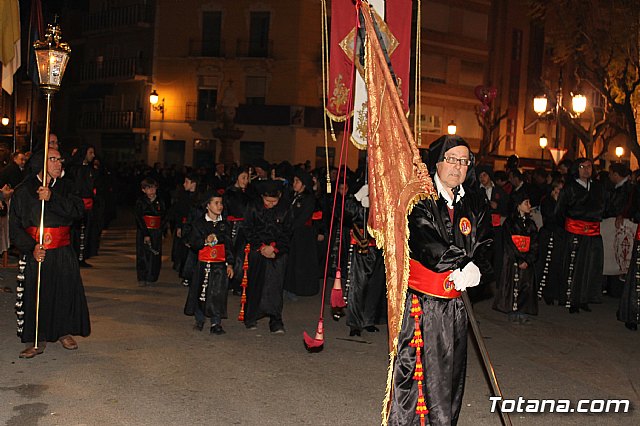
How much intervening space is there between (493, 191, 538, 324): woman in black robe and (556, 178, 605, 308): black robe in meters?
1.16

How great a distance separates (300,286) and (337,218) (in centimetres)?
133

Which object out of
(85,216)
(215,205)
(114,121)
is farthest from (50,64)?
(114,121)

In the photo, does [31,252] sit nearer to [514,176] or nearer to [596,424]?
[596,424]

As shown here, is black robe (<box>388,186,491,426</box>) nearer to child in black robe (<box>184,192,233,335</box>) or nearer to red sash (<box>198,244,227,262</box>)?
child in black robe (<box>184,192,233,335</box>)

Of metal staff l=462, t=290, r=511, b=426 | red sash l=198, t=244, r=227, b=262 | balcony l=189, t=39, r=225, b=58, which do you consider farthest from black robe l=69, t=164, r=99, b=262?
balcony l=189, t=39, r=225, b=58

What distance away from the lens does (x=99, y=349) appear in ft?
28.1

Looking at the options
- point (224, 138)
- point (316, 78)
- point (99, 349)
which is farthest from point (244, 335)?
point (316, 78)

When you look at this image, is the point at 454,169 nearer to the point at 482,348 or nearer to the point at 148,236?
the point at 482,348

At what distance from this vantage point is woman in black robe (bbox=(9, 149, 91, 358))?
26.6ft

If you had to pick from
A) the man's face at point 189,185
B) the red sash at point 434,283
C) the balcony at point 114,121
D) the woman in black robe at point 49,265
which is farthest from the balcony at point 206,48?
the red sash at point 434,283

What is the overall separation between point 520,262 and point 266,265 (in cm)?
344

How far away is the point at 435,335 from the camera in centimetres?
538

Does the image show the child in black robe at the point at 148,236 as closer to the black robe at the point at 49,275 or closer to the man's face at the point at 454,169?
the black robe at the point at 49,275

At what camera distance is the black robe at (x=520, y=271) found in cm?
1101
